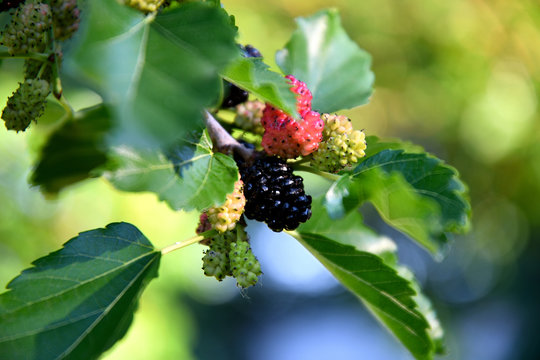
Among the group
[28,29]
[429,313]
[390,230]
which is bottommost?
[390,230]

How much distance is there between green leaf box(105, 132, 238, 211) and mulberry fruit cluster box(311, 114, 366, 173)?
11 cm

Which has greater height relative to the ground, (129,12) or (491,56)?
(129,12)

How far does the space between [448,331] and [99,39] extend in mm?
5810

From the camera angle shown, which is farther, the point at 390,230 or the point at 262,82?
the point at 390,230

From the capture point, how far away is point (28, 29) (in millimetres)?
456

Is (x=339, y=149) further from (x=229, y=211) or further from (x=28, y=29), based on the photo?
(x=28, y=29)

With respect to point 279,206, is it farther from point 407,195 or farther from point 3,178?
point 3,178

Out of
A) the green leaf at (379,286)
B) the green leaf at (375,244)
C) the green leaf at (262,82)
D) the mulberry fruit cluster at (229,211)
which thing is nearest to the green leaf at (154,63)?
the green leaf at (262,82)

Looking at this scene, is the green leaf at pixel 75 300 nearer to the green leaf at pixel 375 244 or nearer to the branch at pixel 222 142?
the branch at pixel 222 142

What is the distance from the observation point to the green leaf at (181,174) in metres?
0.41

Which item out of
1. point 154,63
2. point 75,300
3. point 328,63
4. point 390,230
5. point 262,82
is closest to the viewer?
point 154,63

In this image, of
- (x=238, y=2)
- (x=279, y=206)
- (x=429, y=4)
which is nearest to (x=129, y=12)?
(x=279, y=206)

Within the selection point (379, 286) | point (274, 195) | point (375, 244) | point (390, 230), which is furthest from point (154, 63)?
point (390, 230)

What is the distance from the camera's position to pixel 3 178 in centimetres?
178
